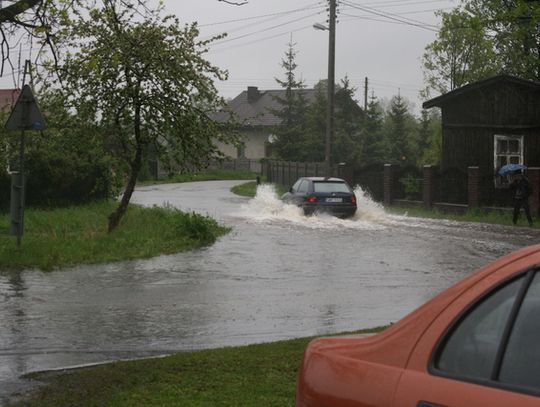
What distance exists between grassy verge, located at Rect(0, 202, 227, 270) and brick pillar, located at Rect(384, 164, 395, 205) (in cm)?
1349

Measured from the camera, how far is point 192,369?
722 cm

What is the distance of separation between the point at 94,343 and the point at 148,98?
377 inches

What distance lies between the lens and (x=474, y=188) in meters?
30.6

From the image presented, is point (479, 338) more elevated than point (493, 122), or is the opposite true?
point (493, 122)

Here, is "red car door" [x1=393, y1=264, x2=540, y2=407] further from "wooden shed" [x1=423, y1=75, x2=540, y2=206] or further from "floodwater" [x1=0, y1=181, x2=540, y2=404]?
"wooden shed" [x1=423, y1=75, x2=540, y2=206]

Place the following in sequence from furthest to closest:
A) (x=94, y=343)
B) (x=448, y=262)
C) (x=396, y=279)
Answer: (x=448, y=262) < (x=396, y=279) < (x=94, y=343)

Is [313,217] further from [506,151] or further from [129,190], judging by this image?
[506,151]

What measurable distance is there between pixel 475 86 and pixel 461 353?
33.9m

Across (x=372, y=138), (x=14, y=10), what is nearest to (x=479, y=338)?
(x=14, y=10)

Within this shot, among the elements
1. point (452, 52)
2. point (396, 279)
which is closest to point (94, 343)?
point (396, 279)

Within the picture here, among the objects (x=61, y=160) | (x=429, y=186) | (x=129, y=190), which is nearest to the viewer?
(x=129, y=190)

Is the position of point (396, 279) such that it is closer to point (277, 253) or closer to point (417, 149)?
point (277, 253)

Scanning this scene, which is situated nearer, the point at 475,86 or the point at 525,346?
the point at 525,346

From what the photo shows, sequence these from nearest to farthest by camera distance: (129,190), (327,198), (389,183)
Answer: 1. (129,190)
2. (327,198)
3. (389,183)
